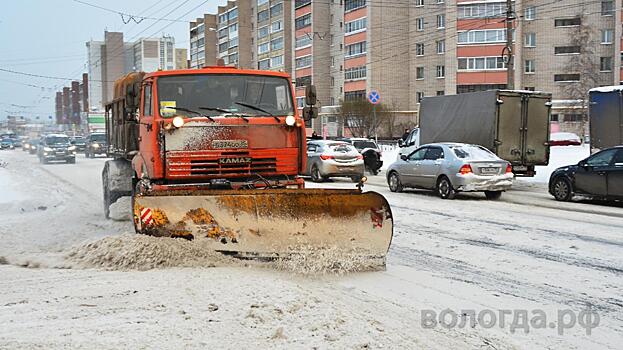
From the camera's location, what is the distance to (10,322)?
5.11 m

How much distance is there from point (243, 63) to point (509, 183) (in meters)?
90.2

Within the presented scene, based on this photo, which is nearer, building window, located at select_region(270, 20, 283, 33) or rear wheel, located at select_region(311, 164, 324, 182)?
rear wheel, located at select_region(311, 164, 324, 182)

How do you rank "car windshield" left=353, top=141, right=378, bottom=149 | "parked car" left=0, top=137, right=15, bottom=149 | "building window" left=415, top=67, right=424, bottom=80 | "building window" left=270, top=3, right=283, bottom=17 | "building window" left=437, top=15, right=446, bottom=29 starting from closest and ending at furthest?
1. "car windshield" left=353, top=141, right=378, bottom=149
2. "building window" left=437, top=15, right=446, bottom=29
3. "building window" left=415, top=67, right=424, bottom=80
4. "parked car" left=0, top=137, right=15, bottom=149
5. "building window" left=270, top=3, right=283, bottom=17

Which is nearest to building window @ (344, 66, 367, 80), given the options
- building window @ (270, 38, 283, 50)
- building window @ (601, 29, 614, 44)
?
building window @ (270, 38, 283, 50)

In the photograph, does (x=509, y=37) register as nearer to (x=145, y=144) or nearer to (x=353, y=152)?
(x=353, y=152)

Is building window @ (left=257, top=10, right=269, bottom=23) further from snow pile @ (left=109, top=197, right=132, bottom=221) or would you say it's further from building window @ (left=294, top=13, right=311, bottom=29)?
snow pile @ (left=109, top=197, right=132, bottom=221)

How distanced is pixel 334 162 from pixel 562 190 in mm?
8252

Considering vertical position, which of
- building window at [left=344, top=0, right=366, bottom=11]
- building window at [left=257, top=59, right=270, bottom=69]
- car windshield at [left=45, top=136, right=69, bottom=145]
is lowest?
car windshield at [left=45, top=136, right=69, bottom=145]

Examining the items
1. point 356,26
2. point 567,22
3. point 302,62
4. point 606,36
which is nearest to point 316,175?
point 567,22

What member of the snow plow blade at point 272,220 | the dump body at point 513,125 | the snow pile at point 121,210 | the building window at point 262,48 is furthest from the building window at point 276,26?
the snow plow blade at point 272,220

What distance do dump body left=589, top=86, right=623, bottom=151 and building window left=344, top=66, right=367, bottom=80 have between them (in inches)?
2088

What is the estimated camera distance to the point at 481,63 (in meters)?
64.4

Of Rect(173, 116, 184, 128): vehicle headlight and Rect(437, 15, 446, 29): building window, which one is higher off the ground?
Rect(437, 15, 446, 29): building window

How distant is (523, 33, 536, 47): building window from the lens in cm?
6600
